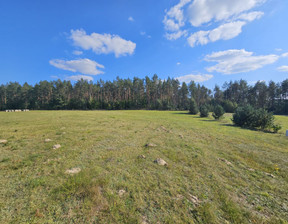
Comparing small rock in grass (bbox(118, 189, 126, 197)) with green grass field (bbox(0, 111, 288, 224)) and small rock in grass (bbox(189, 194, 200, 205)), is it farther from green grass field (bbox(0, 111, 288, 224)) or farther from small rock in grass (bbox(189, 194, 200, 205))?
small rock in grass (bbox(189, 194, 200, 205))

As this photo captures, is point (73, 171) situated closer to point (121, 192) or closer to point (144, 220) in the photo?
point (121, 192)

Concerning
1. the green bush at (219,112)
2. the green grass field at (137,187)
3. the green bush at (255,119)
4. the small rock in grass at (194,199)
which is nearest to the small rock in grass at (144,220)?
→ the green grass field at (137,187)

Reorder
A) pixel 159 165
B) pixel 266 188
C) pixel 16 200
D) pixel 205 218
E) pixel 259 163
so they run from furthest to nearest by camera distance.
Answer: pixel 259 163 < pixel 159 165 < pixel 266 188 < pixel 16 200 < pixel 205 218

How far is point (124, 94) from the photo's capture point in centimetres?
7706

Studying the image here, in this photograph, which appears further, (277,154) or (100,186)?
(277,154)

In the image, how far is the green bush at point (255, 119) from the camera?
1459cm

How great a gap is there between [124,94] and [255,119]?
68.5 metres

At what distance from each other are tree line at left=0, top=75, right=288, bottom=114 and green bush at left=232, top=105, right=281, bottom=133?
4479 centimetres

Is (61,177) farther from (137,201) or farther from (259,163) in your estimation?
(259,163)

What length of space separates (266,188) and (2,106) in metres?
102

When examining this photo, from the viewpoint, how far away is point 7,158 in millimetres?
5301

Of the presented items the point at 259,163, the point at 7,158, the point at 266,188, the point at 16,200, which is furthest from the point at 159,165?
the point at 7,158

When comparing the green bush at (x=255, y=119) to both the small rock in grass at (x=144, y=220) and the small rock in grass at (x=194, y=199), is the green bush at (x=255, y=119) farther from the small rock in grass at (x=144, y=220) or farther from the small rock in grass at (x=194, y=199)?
the small rock in grass at (x=144, y=220)

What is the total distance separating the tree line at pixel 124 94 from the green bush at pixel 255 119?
44.8m
